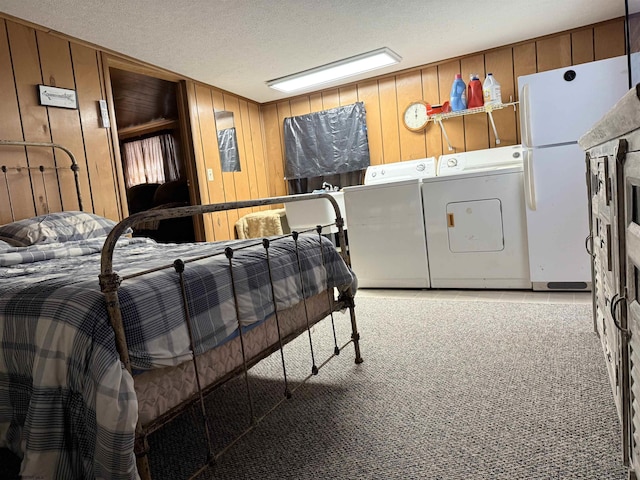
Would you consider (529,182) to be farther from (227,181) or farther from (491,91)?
(227,181)

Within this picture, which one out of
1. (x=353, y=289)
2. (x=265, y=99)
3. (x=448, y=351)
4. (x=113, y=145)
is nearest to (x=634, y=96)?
(x=353, y=289)

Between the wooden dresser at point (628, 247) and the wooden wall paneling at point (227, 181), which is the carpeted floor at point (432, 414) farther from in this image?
the wooden wall paneling at point (227, 181)

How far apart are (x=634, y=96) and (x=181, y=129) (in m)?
3.79

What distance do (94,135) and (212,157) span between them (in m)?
1.25

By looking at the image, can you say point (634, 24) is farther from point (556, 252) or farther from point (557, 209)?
point (556, 252)

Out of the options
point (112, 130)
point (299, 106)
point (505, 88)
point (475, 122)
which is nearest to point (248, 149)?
point (299, 106)

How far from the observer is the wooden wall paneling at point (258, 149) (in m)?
4.66

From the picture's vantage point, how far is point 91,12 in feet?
7.83

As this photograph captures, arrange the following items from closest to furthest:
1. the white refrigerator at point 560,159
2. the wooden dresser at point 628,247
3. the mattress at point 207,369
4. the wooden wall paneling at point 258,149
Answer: the wooden dresser at point 628,247, the mattress at point 207,369, the white refrigerator at point 560,159, the wooden wall paneling at point 258,149

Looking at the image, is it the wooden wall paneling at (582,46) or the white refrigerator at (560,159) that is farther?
the wooden wall paneling at (582,46)

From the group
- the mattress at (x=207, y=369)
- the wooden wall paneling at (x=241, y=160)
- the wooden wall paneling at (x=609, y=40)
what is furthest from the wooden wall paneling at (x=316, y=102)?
the mattress at (x=207, y=369)

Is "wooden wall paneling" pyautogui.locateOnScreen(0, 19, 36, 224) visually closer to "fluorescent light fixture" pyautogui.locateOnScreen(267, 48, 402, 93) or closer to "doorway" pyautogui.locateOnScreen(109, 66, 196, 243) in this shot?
"doorway" pyautogui.locateOnScreen(109, 66, 196, 243)

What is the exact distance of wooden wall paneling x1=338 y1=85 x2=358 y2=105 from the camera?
14.2ft

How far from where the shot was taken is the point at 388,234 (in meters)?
3.37
